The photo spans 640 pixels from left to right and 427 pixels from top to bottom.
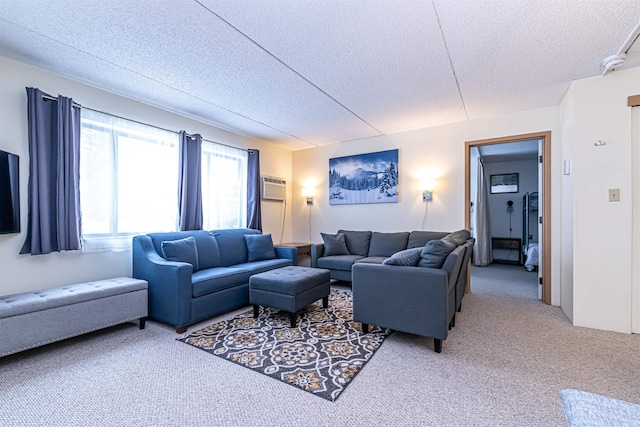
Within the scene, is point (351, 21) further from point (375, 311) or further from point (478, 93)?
point (375, 311)

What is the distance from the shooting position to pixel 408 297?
226 centimetres

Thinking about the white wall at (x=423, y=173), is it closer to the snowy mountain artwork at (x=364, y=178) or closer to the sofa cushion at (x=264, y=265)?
the snowy mountain artwork at (x=364, y=178)

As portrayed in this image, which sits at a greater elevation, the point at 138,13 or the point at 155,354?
the point at 138,13

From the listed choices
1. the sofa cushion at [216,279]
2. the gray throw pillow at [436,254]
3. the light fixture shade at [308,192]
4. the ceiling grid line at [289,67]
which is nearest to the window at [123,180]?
the sofa cushion at [216,279]

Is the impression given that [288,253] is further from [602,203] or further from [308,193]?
[602,203]

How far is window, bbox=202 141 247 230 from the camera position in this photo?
13.4 ft

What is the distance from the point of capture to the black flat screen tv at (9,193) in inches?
90.0

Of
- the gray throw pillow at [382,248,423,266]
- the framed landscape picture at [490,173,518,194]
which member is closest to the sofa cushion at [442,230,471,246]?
the gray throw pillow at [382,248,423,266]

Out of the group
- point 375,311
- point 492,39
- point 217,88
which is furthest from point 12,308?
point 492,39

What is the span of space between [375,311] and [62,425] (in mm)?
2099

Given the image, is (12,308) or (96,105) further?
(96,105)

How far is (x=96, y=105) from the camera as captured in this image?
293cm

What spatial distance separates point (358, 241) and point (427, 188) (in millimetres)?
1373

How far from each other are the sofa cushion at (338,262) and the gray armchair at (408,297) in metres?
1.60
